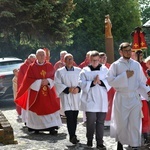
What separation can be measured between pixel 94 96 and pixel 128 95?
85 cm

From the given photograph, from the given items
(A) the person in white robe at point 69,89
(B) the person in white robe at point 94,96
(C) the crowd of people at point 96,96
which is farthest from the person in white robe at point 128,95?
(A) the person in white robe at point 69,89

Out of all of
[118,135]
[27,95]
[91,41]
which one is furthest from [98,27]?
[118,135]

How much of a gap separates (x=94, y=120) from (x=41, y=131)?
2.48 meters

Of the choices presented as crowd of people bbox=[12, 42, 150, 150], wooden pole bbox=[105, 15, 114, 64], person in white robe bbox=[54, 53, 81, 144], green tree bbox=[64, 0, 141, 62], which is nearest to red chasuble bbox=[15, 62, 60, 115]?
crowd of people bbox=[12, 42, 150, 150]

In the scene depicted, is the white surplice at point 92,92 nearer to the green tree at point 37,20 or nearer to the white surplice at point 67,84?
the white surplice at point 67,84

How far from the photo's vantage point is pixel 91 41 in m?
36.1

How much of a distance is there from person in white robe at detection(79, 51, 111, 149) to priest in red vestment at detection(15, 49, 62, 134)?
180cm

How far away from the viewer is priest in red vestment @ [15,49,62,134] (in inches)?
387

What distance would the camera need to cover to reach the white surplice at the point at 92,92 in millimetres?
8047

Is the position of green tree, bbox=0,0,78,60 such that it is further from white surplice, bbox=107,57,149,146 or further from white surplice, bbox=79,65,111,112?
white surplice, bbox=107,57,149,146

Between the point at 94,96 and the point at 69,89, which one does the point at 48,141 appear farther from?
the point at 94,96

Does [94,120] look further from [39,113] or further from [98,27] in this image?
[98,27]

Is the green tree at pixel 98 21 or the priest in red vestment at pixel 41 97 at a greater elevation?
the green tree at pixel 98 21

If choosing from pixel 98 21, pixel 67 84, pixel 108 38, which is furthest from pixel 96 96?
pixel 98 21
